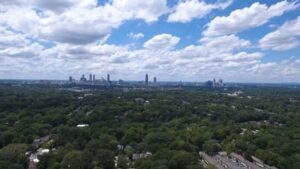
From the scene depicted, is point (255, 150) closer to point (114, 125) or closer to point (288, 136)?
point (288, 136)

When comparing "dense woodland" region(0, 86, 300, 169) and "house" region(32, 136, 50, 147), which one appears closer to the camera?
"dense woodland" region(0, 86, 300, 169)

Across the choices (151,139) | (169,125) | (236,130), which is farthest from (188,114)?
(151,139)

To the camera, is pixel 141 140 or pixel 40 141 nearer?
pixel 40 141

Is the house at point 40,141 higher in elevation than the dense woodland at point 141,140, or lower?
lower

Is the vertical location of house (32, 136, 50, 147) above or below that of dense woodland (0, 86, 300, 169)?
below

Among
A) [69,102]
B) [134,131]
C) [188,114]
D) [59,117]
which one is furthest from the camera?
[69,102]

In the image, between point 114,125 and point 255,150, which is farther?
point 114,125

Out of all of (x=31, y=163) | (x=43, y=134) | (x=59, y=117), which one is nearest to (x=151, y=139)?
(x=31, y=163)

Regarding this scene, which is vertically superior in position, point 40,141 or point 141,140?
point 141,140

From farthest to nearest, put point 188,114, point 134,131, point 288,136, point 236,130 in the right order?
point 188,114, point 236,130, point 134,131, point 288,136

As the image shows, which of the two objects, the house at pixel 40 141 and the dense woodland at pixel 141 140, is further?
the house at pixel 40 141
